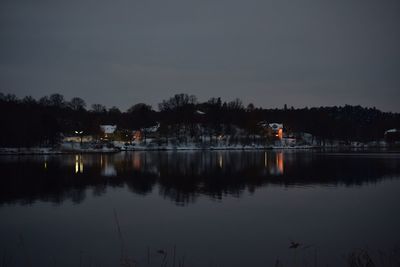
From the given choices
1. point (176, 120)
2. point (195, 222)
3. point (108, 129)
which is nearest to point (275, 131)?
point (176, 120)

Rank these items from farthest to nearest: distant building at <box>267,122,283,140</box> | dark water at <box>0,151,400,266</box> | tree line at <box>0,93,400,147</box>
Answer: distant building at <box>267,122,283,140</box> → tree line at <box>0,93,400,147</box> → dark water at <box>0,151,400,266</box>

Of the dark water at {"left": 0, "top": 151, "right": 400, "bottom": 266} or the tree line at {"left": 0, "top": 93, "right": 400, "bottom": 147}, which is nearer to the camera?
the dark water at {"left": 0, "top": 151, "right": 400, "bottom": 266}

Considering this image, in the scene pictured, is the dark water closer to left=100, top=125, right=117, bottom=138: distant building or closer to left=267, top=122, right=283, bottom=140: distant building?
left=267, top=122, right=283, bottom=140: distant building

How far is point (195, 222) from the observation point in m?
17.6

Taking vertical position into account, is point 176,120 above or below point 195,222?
above

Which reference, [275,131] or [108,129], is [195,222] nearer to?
[108,129]

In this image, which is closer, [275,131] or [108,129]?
[108,129]

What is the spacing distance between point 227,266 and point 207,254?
4.05ft

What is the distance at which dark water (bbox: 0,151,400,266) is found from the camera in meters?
13.1

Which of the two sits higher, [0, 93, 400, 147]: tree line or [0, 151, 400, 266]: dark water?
[0, 93, 400, 147]: tree line

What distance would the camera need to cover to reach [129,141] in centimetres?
13288

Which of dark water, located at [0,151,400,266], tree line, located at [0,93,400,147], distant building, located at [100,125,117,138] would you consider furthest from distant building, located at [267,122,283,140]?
dark water, located at [0,151,400,266]

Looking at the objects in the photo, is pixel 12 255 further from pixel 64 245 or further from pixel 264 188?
pixel 264 188

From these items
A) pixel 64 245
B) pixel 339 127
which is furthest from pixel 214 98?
pixel 64 245
